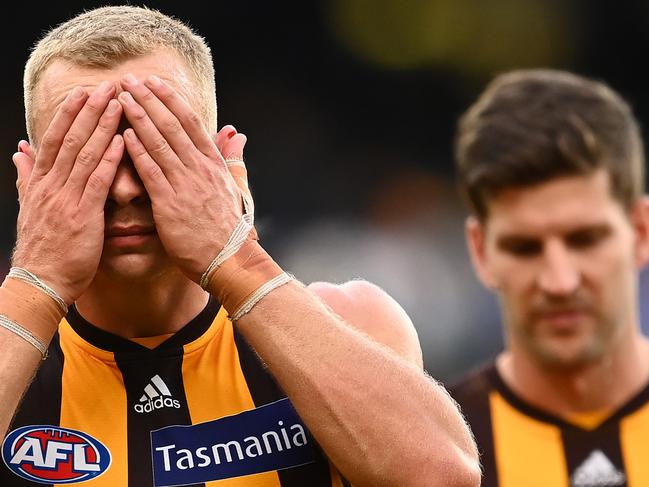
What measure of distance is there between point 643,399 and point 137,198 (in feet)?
8.27

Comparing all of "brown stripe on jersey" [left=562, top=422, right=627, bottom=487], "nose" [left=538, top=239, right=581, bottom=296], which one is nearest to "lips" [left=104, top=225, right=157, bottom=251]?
"nose" [left=538, top=239, right=581, bottom=296]

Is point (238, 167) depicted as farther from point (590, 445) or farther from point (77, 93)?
point (590, 445)

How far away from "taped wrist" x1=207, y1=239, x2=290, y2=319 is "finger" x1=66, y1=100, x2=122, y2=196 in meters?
0.38

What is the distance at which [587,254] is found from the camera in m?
4.04

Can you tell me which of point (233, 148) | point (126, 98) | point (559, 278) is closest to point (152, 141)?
point (126, 98)

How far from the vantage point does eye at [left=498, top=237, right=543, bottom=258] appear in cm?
407

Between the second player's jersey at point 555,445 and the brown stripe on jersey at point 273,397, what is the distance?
1667mm

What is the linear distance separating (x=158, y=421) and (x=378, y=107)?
7.79 meters

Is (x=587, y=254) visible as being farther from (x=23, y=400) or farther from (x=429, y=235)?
(x=429, y=235)

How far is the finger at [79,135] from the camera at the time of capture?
263 centimetres

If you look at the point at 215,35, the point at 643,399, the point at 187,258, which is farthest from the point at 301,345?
the point at 215,35

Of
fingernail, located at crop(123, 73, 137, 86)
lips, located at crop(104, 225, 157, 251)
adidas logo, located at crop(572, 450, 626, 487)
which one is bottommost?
adidas logo, located at crop(572, 450, 626, 487)

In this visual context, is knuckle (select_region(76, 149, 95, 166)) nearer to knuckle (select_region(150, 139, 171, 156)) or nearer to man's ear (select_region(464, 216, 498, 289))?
knuckle (select_region(150, 139, 171, 156))

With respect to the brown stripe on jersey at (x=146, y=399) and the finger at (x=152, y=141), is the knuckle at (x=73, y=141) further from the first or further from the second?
the brown stripe on jersey at (x=146, y=399)
